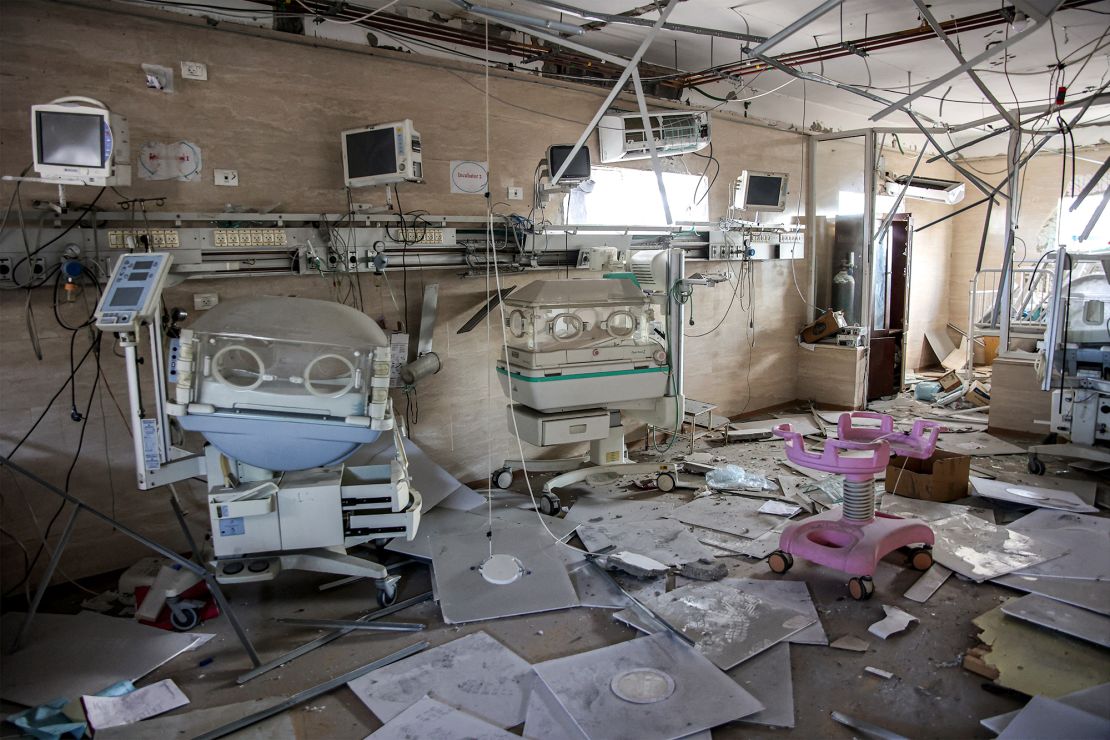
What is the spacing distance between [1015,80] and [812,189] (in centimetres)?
187

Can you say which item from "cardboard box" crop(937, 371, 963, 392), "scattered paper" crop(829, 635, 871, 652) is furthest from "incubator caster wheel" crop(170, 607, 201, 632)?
"cardboard box" crop(937, 371, 963, 392)

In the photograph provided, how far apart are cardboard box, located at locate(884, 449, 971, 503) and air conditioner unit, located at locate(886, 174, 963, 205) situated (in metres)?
4.30

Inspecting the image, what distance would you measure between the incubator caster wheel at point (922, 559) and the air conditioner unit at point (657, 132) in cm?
306

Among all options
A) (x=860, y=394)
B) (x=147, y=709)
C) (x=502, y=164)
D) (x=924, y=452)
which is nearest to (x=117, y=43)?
(x=502, y=164)

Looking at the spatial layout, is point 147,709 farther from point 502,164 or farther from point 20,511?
point 502,164

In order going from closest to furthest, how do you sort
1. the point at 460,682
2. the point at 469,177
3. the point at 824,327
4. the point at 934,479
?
the point at 460,682, the point at 934,479, the point at 469,177, the point at 824,327

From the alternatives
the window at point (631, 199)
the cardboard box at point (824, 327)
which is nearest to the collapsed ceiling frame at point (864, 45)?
the window at point (631, 199)

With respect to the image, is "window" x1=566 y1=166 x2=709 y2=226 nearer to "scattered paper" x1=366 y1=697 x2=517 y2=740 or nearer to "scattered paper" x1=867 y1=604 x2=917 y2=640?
"scattered paper" x1=867 y1=604 x2=917 y2=640

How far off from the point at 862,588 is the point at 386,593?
208 centimetres

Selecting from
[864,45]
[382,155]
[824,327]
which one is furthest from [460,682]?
[824,327]

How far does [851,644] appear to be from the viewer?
2.76m

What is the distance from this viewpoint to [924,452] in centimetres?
328

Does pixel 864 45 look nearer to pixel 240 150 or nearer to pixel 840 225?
pixel 840 225

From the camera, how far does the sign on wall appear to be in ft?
14.4
